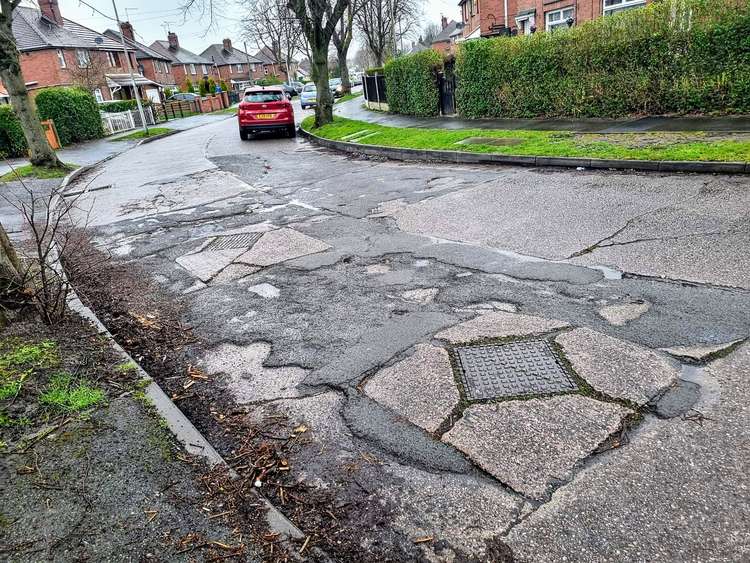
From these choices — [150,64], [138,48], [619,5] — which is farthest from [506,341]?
[150,64]

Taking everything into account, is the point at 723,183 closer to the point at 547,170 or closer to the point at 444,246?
the point at 547,170

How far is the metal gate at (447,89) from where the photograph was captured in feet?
57.8

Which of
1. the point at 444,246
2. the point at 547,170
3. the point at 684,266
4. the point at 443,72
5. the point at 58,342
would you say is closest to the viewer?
the point at 58,342

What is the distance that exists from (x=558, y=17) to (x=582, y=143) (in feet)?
58.8

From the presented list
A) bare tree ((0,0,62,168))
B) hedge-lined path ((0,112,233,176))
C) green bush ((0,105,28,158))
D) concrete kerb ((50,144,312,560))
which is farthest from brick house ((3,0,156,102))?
concrete kerb ((50,144,312,560))

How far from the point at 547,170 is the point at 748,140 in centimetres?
326

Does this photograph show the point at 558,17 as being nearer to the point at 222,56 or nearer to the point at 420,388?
the point at 420,388

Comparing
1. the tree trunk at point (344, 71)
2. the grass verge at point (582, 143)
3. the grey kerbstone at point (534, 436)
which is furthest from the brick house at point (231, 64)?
the grey kerbstone at point (534, 436)

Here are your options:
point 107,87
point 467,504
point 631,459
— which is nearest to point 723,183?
point 631,459

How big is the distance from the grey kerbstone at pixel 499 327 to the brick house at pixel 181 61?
260 feet

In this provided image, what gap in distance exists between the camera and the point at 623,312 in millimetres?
3926

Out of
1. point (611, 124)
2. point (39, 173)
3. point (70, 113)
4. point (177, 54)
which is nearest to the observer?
point (611, 124)

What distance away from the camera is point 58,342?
3.88 meters

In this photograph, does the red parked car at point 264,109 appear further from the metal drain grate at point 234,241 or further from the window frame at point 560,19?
the metal drain grate at point 234,241
